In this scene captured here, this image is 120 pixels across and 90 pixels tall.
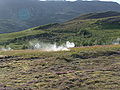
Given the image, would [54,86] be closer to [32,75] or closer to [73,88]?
[73,88]

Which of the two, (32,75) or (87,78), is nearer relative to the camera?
(87,78)

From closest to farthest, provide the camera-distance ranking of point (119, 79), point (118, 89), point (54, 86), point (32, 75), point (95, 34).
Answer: point (118, 89), point (54, 86), point (119, 79), point (32, 75), point (95, 34)

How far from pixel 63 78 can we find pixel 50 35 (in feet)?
443

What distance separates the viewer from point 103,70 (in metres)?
39.7

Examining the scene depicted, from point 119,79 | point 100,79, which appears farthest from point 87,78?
point 119,79

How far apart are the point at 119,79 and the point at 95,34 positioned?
134559mm

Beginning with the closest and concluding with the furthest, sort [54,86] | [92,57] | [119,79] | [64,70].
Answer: [54,86], [119,79], [64,70], [92,57]

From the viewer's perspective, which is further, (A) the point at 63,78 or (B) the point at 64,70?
(B) the point at 64,70

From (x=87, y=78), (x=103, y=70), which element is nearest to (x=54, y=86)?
(x=87, y=78)

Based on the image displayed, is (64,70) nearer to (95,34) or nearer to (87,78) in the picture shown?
(87,78)

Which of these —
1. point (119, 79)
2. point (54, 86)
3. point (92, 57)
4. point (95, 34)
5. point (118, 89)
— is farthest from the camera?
point (95, 34)

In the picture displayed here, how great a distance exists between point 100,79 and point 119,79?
291cm

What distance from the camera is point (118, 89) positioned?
2800 cm

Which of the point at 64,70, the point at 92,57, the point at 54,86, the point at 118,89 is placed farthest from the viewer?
the point at 92,57
